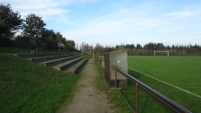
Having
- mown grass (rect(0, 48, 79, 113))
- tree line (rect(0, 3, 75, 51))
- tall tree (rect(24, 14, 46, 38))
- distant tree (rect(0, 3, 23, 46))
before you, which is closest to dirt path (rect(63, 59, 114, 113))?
mown grass (rect(0, 48, 79, 113))

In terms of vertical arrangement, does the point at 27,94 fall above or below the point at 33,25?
below

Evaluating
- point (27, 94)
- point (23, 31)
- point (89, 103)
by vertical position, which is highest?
point (23, 31)

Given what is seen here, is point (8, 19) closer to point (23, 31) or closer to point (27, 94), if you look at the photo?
point (23, 31)

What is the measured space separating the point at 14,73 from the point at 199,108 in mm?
6768

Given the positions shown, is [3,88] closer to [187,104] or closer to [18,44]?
[187,104]

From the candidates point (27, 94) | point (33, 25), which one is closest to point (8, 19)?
point (33, 25)

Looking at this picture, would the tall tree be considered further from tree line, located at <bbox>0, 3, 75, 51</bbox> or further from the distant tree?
the distant tree

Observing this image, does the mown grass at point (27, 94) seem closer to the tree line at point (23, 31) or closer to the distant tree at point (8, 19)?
the tree line at point (23, 31)

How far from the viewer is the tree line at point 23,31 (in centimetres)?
2863

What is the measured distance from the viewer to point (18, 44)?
31.9 metres

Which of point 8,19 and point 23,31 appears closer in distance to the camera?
point 8,19

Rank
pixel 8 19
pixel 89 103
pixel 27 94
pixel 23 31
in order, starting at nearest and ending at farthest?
→ 1. pixel 89 103
2. pixel 27 94
3. pixel 8 19
4. pixel 23 31

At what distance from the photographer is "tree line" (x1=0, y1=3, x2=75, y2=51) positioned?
28633mm

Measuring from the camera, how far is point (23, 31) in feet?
141
